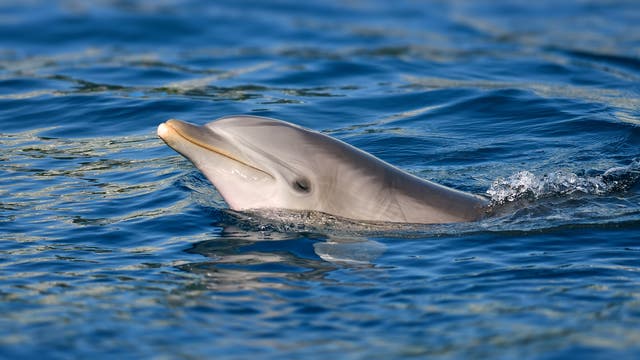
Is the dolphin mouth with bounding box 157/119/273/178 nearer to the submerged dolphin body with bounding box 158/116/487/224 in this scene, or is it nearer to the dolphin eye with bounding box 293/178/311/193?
the submerged dolphin body with bounding box 158/116/487/224

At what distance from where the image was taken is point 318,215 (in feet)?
30.3

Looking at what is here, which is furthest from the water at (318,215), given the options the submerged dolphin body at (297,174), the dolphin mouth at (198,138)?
the dolphin mouth at (198,138)

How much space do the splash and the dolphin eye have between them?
174 centimetres

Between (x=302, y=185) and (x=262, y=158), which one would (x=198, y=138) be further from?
(x=302, y=185)

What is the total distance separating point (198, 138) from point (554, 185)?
139 inches

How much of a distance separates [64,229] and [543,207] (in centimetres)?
429

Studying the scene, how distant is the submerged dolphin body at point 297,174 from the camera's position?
9.10 meters

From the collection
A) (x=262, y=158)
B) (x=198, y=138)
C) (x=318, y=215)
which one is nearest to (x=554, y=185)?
(x=318, y=215)

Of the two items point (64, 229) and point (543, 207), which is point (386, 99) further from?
point (64, 229)

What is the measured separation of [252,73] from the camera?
1698cm

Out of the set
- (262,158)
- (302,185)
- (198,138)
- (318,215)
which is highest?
(198,138)

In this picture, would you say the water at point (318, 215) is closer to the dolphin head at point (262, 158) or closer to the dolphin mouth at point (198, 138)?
the dolphin head at point (262, 158)

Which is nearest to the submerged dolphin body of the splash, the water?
the water

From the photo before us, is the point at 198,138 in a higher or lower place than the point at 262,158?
higher
